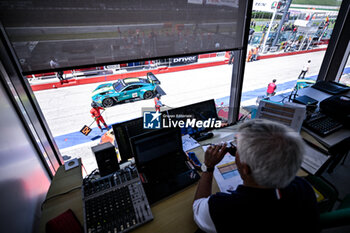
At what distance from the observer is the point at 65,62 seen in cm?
114

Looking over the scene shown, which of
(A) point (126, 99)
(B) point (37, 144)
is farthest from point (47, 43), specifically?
(A) point (126, 99)

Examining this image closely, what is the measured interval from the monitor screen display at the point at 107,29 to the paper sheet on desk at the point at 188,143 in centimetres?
75

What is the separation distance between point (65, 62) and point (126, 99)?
4.46m

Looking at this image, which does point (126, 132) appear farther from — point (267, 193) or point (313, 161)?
point (313, 161)

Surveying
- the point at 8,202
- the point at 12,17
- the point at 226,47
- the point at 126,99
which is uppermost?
the point at 12,17

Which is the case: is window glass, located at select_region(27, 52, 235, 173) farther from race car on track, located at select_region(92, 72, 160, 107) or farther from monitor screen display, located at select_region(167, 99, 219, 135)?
monitor screen display, located at select_region(167, 99, 219, 135)

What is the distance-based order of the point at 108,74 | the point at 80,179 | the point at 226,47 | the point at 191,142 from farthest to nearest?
the point at 108,74
the point at 226,47
the point at 191,142
the point at 80,179

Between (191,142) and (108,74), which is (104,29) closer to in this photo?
(191,142)

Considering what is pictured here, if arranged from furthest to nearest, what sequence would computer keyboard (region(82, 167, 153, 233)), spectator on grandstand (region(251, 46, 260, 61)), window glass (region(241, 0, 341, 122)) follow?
1. spectator on grandstand (region(251, 46, 260, 61))
2. window glass (region(241, 0, 341, 122))
3. computer keyboard (region(82, 167, 153, 233))

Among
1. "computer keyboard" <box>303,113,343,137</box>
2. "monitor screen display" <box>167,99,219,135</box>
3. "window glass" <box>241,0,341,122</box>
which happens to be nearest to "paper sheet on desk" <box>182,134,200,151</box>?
"monitor screen display" <box>167,99,219,135</box>

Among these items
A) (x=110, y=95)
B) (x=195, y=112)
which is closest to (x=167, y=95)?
(x=110, y=95)

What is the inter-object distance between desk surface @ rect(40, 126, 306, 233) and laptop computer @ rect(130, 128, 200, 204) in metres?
0.05

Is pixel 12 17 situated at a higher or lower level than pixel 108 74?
higher

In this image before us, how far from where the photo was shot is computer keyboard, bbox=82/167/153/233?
0.81m
